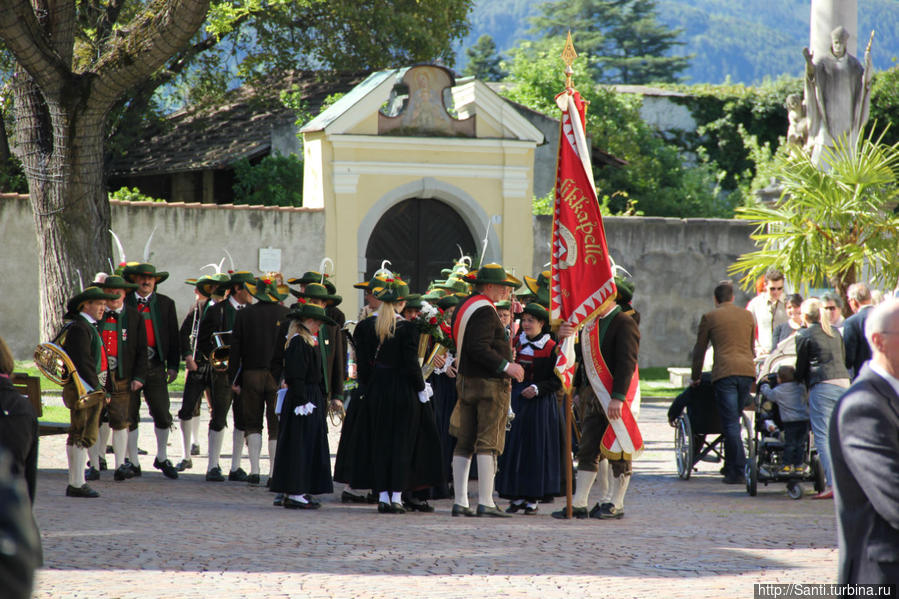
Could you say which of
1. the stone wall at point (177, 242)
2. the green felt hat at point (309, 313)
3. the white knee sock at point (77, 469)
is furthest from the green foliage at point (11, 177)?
the green felt hat at point (309, 313)

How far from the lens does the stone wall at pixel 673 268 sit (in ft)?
79.4

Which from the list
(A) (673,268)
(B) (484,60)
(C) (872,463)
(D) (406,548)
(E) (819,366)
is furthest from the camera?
(B) (484,60)

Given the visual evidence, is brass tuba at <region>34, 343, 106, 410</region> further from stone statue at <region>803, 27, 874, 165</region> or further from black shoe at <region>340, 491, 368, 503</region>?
stone statue at <region>803, 27, 874, 165</region>

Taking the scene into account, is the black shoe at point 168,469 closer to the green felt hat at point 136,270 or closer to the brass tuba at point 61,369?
the brass tuba at point 61,369

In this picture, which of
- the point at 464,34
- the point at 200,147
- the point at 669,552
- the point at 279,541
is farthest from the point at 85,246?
the point at 464,34

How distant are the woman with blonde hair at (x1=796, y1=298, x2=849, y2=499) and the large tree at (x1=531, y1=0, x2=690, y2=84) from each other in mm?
74013

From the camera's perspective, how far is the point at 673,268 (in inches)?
963

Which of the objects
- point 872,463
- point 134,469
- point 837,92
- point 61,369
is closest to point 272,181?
point 837,92

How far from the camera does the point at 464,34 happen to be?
31.9 metres

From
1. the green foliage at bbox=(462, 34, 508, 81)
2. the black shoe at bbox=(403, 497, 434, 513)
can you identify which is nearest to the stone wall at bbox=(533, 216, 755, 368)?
the black shoe at bbox=(403, 497, 434, 513)

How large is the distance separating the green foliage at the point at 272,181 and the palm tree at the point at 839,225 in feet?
45.6

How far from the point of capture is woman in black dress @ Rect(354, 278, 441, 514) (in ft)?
30.9

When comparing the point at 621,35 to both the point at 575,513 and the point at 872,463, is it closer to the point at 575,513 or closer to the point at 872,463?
the point at 575,513

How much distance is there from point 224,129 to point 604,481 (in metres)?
23.4
